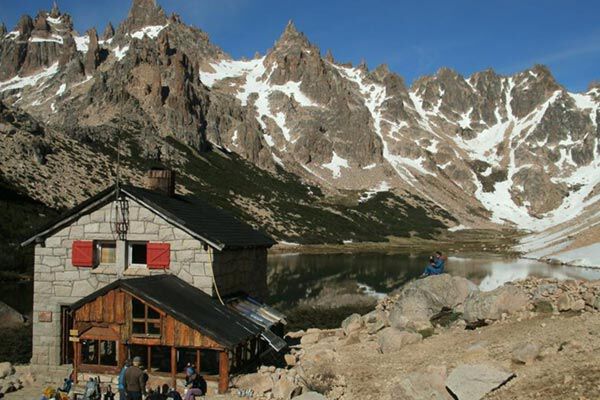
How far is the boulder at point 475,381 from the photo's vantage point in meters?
14.9

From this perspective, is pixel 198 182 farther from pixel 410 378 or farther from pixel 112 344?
pixel 410 378

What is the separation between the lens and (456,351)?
20453 millimetres

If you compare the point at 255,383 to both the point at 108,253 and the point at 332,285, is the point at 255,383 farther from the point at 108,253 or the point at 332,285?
the point at 332,285

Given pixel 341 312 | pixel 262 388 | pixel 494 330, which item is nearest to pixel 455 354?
pixel 494 330

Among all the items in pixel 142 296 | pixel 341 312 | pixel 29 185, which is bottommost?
pixel 341 312

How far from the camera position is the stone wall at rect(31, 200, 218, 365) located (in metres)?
22.7

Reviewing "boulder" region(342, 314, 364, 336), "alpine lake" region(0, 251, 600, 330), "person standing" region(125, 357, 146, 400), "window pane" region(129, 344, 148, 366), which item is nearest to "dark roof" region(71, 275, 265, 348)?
"person standing" region(125, 357, 146, 400)

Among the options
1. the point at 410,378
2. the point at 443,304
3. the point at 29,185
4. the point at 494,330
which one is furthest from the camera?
the point at 29,185

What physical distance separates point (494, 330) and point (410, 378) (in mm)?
7339

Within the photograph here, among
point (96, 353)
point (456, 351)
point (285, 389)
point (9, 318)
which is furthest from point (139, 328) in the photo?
point (9, 318)

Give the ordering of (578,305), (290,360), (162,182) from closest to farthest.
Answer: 1. (578,305)
2. (290,360)
3. (162,182)

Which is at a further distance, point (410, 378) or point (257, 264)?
point (257, 264)

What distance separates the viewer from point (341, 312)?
46406 millimetres

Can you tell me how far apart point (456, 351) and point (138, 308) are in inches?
441
